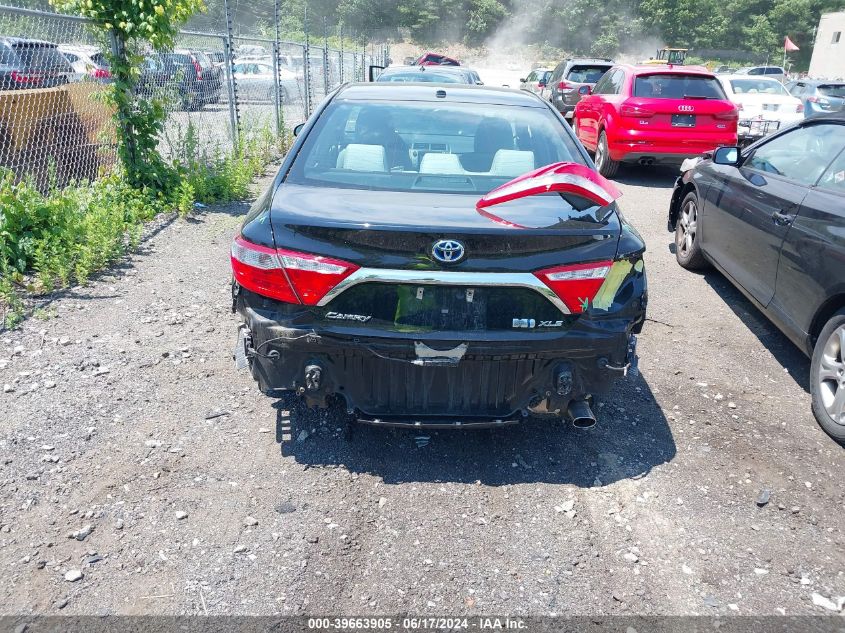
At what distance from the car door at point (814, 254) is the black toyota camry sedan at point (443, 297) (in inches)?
55.5

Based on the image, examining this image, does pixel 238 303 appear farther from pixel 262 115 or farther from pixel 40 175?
pixel 262 115

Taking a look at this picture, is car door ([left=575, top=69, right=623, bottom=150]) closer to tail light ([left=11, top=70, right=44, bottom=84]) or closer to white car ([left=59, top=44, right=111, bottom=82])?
white car ([left=59, top=44, right=111, bottom=82])

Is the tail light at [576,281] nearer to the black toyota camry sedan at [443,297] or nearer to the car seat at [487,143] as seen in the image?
the black toyota camry sedan at [443,297]

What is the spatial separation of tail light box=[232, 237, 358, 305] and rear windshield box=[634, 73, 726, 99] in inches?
355

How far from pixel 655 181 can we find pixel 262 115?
699 centimetres

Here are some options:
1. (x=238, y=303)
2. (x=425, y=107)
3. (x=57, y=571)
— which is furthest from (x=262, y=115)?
(x=57, y=571)

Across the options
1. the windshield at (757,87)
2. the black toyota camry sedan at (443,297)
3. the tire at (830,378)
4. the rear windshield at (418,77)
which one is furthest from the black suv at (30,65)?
the windshield at (757,87)

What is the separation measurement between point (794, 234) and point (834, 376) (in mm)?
950

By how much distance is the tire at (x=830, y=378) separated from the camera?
365 cm

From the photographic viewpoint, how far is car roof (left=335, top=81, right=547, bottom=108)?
13.5 feet

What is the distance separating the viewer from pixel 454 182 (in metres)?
3.43

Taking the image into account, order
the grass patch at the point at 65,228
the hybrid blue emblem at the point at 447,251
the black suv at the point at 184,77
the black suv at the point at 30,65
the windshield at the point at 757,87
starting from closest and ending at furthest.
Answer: the hybrid blue emblem at the point at 447,251 < the grass patch at the point at 65,228 < the black suv at the point at 30,65 < the black suv at the point at 184,77 < the windshield at the point at 757,87

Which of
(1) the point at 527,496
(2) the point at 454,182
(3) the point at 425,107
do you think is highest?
(3) the point at 425,107

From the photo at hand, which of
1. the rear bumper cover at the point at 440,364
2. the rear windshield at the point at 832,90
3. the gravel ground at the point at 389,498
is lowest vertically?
the gravel ground at the point at 389,498
